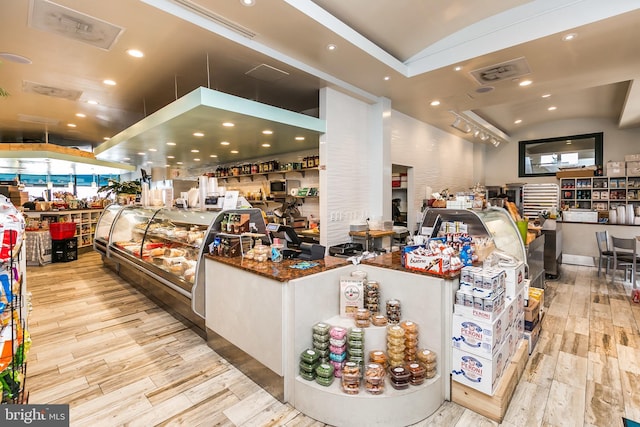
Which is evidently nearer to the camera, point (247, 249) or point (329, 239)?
point (247, 249)

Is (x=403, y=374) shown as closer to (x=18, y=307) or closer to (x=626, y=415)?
(x=626, y=415)

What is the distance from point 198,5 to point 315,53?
1409 millimetres

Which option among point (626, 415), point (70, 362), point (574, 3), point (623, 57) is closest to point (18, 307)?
point (70, 362)

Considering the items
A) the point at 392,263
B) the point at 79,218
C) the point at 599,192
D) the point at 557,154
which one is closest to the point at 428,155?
the point at 557,154

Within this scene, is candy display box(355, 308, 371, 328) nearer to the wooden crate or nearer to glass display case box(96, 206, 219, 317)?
the wooden crate

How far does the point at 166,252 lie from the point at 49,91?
143 inches

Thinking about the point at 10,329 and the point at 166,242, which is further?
the point at 166,242

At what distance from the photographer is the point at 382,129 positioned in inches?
215

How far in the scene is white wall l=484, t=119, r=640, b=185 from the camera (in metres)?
7.87

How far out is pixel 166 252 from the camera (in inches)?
157

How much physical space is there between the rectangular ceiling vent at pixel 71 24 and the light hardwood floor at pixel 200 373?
3168mm

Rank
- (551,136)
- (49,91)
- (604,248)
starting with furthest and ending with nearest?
(551,136) → (604,248) → (49,91)

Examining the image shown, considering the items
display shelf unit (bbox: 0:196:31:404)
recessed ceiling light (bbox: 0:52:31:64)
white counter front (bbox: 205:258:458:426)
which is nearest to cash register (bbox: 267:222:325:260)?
white counter front (bbox: 205:258:458:426)

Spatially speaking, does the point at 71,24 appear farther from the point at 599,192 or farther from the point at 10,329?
the point at 599,192
